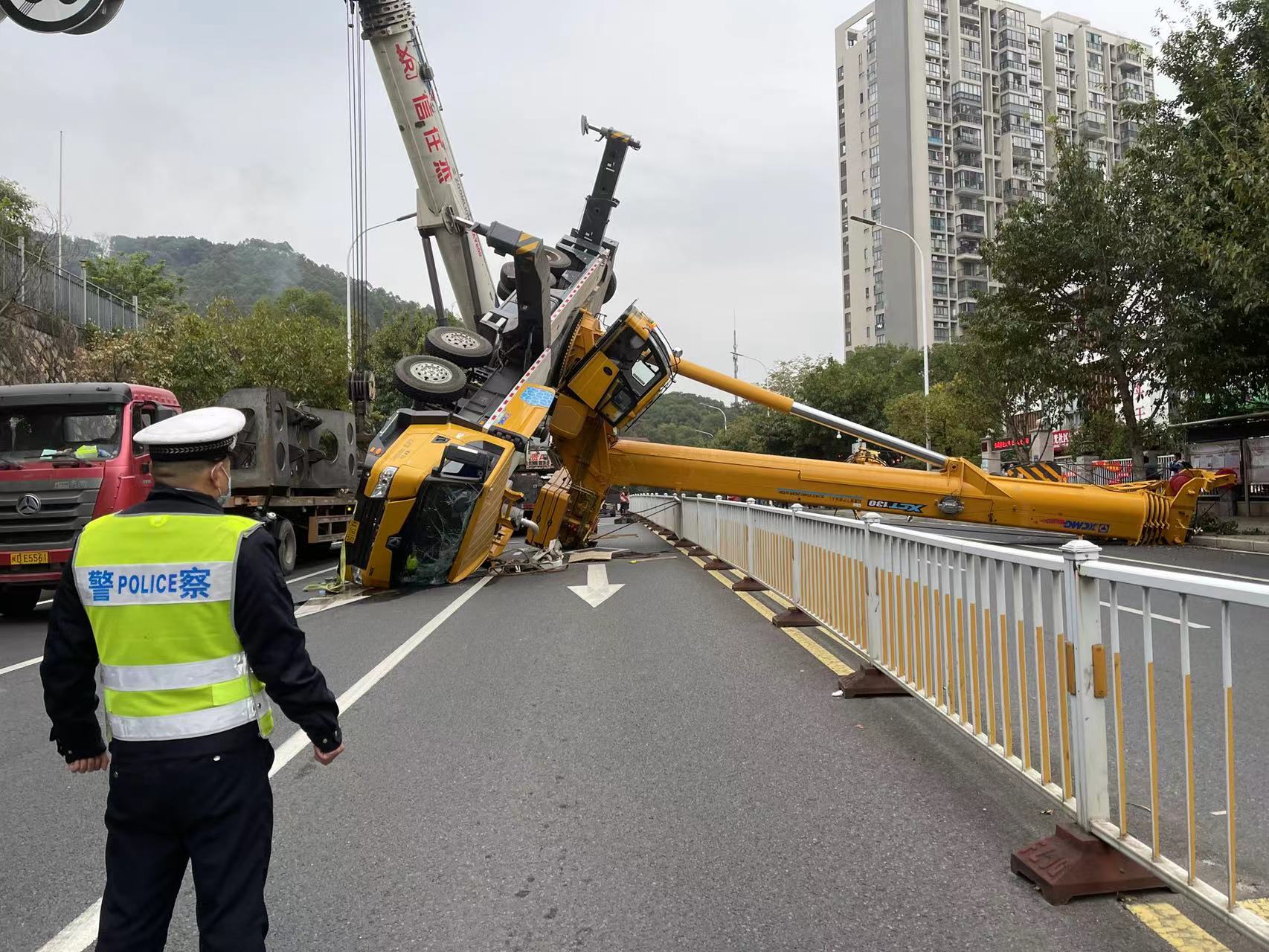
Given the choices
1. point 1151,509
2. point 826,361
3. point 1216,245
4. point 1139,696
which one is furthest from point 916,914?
point 826,361

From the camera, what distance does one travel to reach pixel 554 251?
16.0m

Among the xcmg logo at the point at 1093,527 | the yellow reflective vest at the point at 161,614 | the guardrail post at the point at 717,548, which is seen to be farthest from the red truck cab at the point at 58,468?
the xcmg logo at the point at 1093,527

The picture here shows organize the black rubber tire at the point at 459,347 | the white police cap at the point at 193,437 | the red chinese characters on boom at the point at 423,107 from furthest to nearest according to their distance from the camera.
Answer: the red chinese characters on boom at the point at 423,107, the black rubber tire at the point at 459,347, the white police cap at the point at 193,437

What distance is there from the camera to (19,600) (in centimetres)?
1193

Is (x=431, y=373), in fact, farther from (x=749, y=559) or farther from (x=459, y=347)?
(x=749, y=559)

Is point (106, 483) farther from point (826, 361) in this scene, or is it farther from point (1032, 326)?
point (826, 361)

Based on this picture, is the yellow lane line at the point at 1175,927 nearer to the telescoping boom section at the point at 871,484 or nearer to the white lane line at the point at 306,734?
the white lane line at the point at 306,734

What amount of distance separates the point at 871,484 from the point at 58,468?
11.6m

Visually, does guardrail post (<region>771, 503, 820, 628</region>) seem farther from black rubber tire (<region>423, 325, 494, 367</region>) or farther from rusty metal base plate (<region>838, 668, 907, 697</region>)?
black rubber tire (<region>423, 325, 494, 367</region>)

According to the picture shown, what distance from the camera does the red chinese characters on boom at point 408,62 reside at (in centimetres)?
1597

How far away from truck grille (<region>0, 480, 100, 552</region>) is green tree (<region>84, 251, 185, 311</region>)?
147 ft

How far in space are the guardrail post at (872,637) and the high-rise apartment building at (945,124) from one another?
78.3 m

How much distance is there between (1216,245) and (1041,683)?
1686 cm

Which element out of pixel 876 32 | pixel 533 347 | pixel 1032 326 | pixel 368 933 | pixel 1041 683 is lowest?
pixel 368 933
